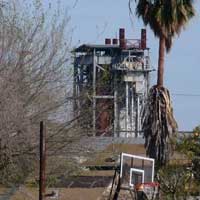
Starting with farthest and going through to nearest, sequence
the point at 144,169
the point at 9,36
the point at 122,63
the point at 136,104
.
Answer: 1. the point at 122,63
2. the point at 136,104
3. the point at 144,169
4. the point at 9,36

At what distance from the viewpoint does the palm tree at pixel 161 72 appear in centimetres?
3366

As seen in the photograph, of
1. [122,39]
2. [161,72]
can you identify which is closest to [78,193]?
[161,72]

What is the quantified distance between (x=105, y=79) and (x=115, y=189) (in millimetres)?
3205

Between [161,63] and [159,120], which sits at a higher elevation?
[161,63]

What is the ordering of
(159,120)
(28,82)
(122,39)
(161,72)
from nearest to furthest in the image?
(28,82) → (159,120) → (161,72) → (122,39)

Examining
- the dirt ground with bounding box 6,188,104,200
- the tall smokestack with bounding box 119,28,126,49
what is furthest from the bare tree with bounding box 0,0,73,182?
the tall smokestack with bounding box 119,28,126,49

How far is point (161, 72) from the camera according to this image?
34250mm

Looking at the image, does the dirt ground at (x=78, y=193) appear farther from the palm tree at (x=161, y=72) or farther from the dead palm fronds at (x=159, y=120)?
the dead palm fronds at (x=159, y=120)

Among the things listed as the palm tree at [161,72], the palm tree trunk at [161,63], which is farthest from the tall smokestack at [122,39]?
the palm tree trunk at [161,63]

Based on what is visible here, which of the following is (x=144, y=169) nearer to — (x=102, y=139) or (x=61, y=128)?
(x=102, y=139)

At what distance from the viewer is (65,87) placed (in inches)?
860

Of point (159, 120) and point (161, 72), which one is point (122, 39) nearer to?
A: point (161, 72)

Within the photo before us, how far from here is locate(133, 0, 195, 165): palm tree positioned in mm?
33656

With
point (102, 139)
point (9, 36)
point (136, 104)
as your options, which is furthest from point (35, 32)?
point (136, 104)
